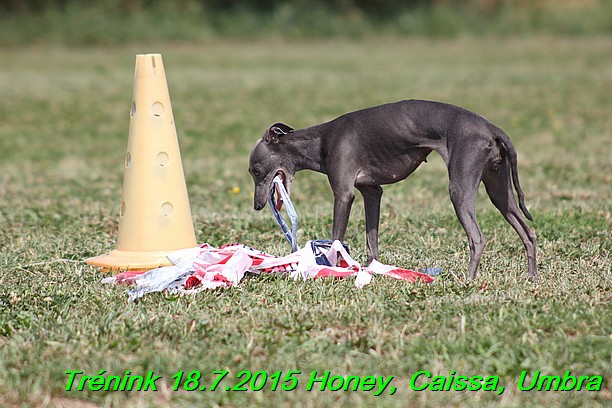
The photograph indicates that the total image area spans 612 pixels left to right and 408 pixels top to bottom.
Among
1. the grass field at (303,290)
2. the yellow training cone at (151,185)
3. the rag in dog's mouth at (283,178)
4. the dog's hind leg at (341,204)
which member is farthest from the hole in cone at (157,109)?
the dog's hind leg at (341,204)

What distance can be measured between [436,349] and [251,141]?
977 centimetres

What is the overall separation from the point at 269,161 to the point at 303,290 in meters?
0.99

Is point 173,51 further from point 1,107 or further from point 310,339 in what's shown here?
point 310,339

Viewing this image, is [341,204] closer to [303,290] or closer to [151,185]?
[303,290]

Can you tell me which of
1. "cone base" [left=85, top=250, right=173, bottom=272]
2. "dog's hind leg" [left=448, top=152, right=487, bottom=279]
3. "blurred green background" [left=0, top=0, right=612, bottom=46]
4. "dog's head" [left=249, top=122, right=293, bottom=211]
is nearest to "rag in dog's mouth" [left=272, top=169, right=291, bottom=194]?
"dog's head" [left=249, top=122, right=293, bottom=211]

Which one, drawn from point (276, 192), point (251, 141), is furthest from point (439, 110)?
point (251, 141)

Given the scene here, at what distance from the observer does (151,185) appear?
18.9ft

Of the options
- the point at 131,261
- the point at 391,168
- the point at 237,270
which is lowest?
the point at 131,261

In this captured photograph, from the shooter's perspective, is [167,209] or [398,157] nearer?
[398,157]

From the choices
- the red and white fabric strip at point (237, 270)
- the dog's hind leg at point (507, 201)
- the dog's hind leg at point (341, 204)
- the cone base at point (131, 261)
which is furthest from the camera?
the cone base at point (131, 261)

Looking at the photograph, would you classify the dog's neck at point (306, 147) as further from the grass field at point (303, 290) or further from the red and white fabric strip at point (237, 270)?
the grass field at point (303, 290)

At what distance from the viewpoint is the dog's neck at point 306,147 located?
18.1 ft

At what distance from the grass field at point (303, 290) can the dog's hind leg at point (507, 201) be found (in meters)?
0.17

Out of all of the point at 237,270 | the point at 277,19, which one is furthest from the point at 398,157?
the point at 277,19
